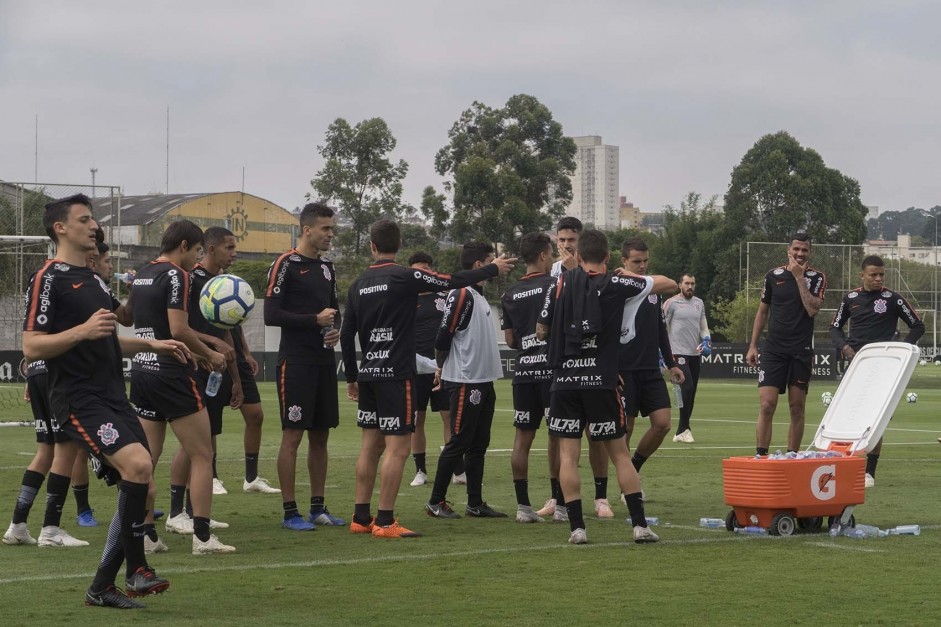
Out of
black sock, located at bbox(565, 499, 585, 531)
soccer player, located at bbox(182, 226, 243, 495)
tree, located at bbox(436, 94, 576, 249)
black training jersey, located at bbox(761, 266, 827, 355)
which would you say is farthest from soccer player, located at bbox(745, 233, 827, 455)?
tree, located at bbox(436, 94, 576, 249)

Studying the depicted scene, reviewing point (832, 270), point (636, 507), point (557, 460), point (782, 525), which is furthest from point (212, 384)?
point (832, 270)

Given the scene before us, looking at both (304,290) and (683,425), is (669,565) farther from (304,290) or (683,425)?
(683,425)

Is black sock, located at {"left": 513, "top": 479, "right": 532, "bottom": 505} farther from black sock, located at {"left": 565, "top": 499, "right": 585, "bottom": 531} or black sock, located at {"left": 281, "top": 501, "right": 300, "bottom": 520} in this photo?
black sock, located at {"left": 281, "top": 501, "right": 300, "bottom": 520}

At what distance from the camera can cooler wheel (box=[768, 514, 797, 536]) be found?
32.3 feet

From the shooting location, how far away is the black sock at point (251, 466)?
13320mm

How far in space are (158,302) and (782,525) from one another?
4658 millimetres

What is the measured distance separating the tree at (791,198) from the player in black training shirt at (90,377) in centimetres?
8263

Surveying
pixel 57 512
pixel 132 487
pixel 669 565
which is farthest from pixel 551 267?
pixel 132 487

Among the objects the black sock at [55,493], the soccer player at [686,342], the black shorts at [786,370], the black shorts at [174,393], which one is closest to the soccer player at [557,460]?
the black shorts at [174,393]

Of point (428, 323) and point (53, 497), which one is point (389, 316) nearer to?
point (53, 497)

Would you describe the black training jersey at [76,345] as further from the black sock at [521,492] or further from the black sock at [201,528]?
the black sock at [521,492]

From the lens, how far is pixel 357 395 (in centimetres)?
1080

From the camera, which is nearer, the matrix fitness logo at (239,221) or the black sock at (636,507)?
the black sock at (636,507)

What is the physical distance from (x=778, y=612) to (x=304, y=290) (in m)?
4.80
